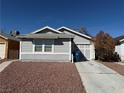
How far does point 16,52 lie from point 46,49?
8.91m

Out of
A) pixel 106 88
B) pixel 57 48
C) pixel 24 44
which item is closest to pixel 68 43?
pixel 57 48

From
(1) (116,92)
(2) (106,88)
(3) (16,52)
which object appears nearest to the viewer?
(1) (116,92)

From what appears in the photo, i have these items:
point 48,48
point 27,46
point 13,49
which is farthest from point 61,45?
point 13,49

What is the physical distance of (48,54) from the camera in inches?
750

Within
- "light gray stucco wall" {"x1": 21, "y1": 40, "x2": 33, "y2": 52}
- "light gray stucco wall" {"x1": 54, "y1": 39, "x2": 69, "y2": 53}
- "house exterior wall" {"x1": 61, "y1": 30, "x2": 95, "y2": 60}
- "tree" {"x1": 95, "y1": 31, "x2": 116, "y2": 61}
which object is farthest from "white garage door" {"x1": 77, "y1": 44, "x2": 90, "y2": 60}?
"light gray stucco wall" {"x1": 21, "y1": 40, "x2": 33, "y2": 52}

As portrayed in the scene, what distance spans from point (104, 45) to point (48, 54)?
7.57 metres

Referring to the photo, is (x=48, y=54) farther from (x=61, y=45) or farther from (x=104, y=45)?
(x=104, y=45)

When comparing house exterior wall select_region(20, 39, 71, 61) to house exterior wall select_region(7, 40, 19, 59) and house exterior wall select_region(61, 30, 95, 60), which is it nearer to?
house exterior wall select_region(61, 30, 95, 60)

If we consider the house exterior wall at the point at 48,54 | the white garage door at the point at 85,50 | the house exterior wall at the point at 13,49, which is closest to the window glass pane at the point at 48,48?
the house exterior wall at the point at 48,54

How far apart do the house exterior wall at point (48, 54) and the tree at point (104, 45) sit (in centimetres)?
521

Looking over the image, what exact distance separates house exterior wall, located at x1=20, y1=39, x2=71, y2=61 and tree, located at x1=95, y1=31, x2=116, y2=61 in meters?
5.21

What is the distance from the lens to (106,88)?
8.30 m

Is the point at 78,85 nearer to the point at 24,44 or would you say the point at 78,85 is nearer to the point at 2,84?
the point at 2,84

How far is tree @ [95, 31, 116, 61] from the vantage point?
72.1 feet
